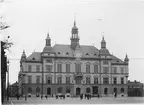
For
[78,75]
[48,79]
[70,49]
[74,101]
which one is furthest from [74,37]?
[74,101]

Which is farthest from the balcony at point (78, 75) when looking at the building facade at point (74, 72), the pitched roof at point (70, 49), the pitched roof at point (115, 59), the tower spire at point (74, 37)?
the pitched roof at point (115, 59)

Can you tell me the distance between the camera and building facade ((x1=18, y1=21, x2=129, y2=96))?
52.9ft

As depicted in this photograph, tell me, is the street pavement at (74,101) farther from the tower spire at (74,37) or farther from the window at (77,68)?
the tower spire at (74,37)

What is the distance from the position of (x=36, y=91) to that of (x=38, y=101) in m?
0.76

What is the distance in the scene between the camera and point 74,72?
53.2 feet

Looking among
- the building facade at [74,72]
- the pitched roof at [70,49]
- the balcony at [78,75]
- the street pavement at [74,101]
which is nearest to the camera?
the street pavement at [74,101]

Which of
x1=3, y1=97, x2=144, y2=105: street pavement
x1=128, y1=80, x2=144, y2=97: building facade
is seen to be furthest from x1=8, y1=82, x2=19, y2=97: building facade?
x1=128, y1=80, x2=144, y2=97: building facade

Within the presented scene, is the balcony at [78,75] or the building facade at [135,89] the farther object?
the balcony at [78,75]

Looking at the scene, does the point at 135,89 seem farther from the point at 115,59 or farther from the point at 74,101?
the point at 74,101

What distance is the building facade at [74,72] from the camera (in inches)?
635

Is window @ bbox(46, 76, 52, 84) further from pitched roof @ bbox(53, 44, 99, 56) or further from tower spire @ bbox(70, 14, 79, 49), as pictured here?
tower spire @ bbox(70, 14, 79, 49)

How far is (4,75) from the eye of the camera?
1531 centimetres

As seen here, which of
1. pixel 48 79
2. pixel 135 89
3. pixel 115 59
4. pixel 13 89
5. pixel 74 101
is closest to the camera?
pixel 74 101

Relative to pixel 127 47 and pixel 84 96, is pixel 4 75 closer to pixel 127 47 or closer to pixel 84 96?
pixel 84 96
